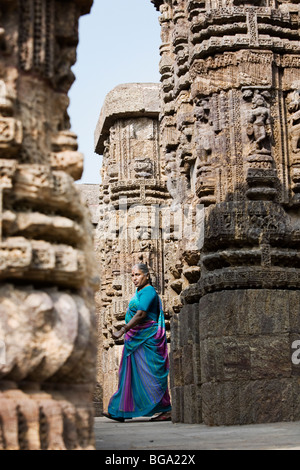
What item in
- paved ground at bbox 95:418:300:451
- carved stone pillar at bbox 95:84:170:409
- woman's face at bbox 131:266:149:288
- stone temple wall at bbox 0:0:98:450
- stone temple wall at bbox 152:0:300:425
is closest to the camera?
stone temple wall at bbox 0:0:98:450

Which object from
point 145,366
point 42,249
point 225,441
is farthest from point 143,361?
point 42,249

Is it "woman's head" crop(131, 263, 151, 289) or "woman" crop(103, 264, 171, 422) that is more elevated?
"woman's head" crop(131, 263, 151, 289)

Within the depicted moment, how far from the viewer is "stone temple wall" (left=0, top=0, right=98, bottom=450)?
3732mm

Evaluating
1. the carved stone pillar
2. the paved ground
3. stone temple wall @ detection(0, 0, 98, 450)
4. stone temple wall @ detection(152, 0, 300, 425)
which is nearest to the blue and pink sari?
stone temple wall @ detection(152, 0, 300, 425)

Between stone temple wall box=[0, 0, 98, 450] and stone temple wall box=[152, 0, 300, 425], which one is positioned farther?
stone temple wall box=[152, 0, 300, 425]

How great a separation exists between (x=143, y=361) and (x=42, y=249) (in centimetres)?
724

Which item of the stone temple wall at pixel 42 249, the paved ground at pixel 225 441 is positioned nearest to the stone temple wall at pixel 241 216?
the paved ground at pixel 225 441

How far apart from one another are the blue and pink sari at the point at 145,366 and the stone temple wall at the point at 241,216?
0.96 meters

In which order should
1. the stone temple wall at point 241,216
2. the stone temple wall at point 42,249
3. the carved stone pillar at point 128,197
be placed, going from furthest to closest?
the carved stone pillar at point 128,197, the stone temple wall at point 241,216, the stone temple wall at point 42,249

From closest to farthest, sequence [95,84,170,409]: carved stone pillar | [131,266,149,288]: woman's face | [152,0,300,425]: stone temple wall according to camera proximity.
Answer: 1. [152,0,300,425]: stone temple wall
2. [131,266,149,288]: woman's face
3. [95,84,170,409]: carved stone pillar

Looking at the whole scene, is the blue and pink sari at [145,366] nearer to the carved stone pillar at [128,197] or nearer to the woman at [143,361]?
the woman at [143,361]

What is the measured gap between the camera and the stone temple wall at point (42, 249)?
3.73m

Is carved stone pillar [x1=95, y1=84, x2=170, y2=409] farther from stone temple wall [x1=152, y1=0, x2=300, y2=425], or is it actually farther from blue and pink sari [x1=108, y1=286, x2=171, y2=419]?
stone temple wall [x1=152, y1=0, x2=300, y2=425]

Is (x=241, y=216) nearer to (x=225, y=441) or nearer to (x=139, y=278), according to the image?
(x=139, y=278)
